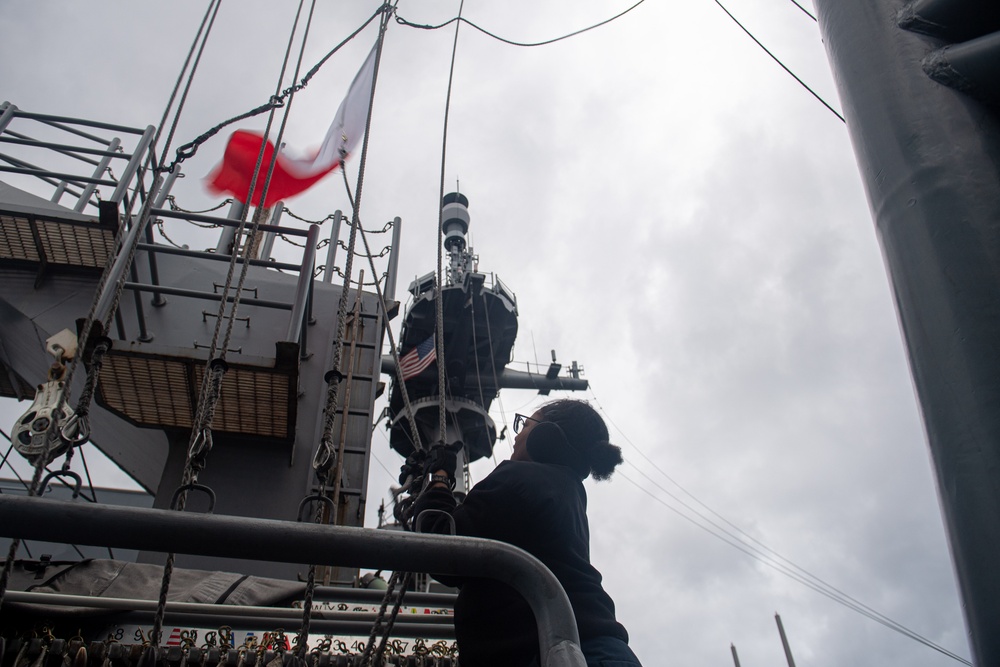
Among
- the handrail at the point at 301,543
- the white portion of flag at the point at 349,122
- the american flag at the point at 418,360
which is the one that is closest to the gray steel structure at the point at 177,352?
the white portion of flag at the point at 349,122

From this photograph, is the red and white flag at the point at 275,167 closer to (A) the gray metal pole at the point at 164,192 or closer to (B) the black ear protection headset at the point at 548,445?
(A) the gray metal pole at the point at 164,192

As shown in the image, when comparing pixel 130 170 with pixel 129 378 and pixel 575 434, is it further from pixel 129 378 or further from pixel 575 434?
pixel 575 434

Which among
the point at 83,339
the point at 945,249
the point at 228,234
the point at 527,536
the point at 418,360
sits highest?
the point at 418,360

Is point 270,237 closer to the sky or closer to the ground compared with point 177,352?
closer to the sky

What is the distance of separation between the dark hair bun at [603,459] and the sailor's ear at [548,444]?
0.19 m

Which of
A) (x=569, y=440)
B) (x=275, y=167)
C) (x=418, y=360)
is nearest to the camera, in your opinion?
(x=569, y=440)

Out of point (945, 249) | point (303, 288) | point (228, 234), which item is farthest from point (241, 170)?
point (945, 249)

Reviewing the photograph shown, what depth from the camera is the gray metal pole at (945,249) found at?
3.22ft

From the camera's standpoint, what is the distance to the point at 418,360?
2097 cm

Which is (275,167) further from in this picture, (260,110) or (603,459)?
(603,459)

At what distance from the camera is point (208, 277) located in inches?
274

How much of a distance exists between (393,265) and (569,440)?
5090 mm

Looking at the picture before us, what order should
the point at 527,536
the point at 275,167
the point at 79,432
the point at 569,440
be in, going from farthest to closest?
1. the point at 275,167
2. the point at 569,440
3. the point at 79,432
4. the point at 527,536

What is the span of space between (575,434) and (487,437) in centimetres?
2172
